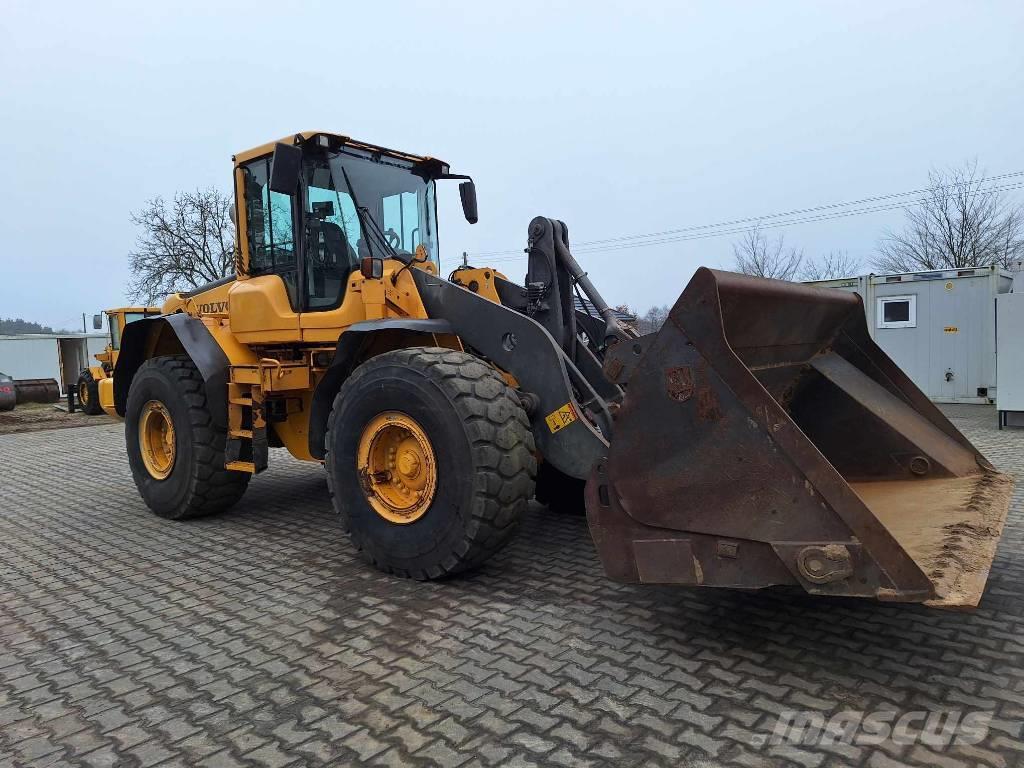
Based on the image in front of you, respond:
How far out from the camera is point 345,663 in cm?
321

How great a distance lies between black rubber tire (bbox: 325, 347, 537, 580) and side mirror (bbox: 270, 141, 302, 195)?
144 cm

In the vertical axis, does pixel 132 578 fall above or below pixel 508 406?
below

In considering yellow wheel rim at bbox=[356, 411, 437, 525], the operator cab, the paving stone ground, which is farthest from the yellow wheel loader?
yellow wheel rim at bbox=[356, 411, 437, 525]

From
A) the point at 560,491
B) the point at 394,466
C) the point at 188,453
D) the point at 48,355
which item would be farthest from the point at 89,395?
the point at 394,466

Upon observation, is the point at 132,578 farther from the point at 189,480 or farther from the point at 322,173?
the point at 322,173

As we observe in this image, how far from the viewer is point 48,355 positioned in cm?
2395

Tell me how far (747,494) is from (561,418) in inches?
54.9

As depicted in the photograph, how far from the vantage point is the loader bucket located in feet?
8.80

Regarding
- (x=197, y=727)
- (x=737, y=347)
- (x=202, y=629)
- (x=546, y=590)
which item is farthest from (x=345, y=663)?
(x=737, y=347)

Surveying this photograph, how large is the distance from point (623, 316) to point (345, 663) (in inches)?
150

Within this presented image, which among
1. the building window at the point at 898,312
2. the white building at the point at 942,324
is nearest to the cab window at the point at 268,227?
the white building at the point at 942,324

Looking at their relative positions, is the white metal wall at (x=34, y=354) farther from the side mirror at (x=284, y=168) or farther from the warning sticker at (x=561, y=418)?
the warning sticker at (x=561, y=418)

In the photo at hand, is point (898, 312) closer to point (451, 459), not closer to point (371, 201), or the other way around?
point (371, 201)

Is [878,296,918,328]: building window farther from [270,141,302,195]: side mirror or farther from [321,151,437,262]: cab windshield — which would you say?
[270,141,302,195]: side mirror
